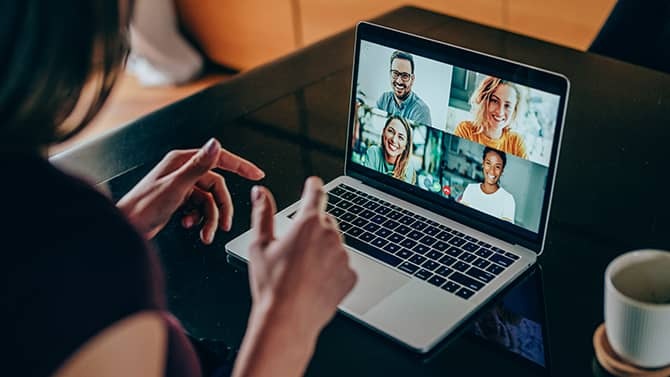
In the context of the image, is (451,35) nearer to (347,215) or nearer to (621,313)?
(347,215)

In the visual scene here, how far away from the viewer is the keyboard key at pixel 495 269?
3.71 ft

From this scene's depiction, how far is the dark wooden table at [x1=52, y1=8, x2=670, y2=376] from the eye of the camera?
1.05 m

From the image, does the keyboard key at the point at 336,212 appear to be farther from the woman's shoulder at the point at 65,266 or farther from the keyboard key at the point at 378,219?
the woman's shoulder at the point at 65,266

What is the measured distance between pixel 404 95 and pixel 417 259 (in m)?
0.23

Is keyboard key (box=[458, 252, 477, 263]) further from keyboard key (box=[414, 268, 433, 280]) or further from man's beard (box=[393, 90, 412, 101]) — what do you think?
man's beard (box=[393, 90, 412, 101])

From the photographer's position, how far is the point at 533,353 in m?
1.03

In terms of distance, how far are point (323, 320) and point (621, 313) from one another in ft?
1.02

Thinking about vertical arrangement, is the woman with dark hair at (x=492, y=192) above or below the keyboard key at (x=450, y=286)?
above

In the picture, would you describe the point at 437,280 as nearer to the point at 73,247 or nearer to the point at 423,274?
the point at 423,274

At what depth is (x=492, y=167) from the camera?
45.5 inches

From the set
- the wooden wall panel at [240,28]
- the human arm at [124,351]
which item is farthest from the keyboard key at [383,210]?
the wooden wall panel at [240,28]

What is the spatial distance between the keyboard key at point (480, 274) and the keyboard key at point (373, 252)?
0.09 m

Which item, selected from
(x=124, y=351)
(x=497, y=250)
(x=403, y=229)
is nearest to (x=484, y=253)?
(x=497, y=250)

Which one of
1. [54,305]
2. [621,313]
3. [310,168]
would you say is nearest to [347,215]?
[310,168]
